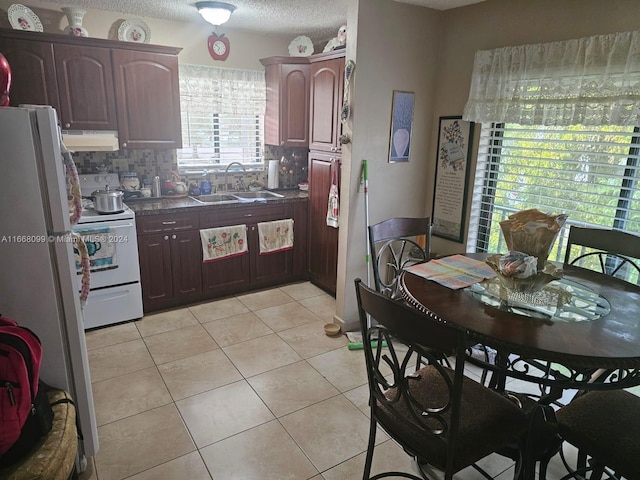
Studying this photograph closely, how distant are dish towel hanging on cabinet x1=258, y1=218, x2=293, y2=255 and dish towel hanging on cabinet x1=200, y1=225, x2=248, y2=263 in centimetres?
17

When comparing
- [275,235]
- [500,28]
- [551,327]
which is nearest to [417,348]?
[551,327]

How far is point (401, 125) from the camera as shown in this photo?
318 centimetres

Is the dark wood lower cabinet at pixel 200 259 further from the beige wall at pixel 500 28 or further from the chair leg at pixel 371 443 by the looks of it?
the chair leg at pixel 371 443

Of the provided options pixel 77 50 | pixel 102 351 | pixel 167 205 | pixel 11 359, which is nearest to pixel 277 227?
pixel 167 205

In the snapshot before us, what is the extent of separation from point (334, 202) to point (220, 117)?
5.33 ft

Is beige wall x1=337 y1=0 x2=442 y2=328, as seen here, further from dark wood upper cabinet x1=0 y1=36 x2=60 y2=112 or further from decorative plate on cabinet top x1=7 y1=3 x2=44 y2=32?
decorative plate on cabinet top x1=7 y1=3 x2=44 y2=32

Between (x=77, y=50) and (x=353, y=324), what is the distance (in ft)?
9.84

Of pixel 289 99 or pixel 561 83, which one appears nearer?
pixel 561 83

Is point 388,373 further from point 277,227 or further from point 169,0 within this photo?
point 169,0

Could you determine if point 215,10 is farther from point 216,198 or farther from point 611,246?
point 611,246

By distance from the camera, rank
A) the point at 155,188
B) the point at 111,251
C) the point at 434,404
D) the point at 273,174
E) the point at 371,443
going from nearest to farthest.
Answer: the point at 434,404 → the point at 371,443 → the point at 111,251 → the point at 155,188 → the point at 273,174

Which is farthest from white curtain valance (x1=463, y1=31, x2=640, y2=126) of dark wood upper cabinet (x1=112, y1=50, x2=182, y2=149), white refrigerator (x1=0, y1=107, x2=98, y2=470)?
white refrigerator (x1=0, y1=107, x2=98, y2=470)

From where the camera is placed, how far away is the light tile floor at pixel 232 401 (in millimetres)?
1998

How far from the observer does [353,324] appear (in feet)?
10.9
